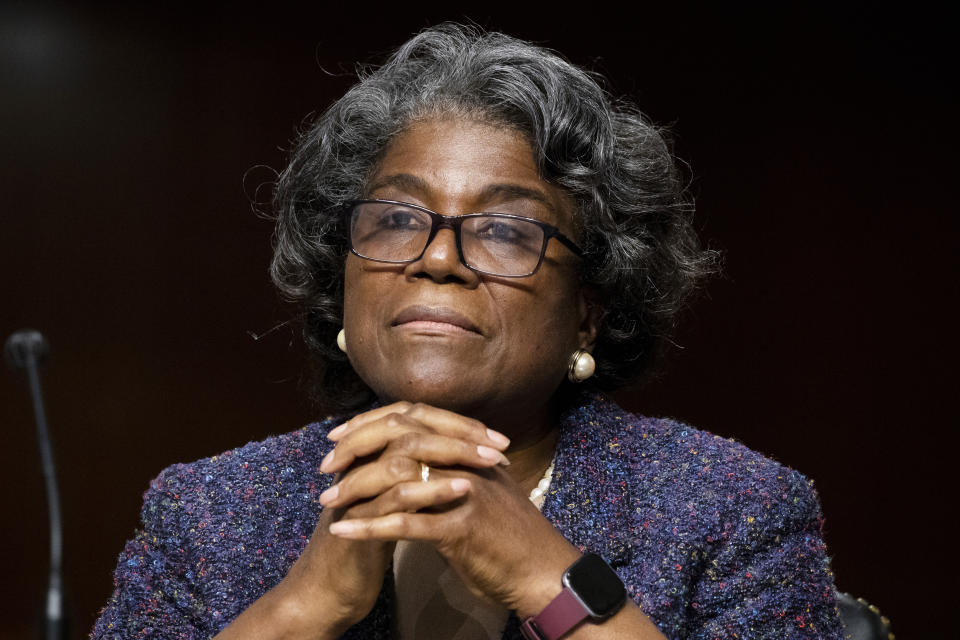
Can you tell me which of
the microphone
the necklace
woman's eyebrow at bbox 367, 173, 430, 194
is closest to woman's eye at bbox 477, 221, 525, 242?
woman's eyebrow at bbox 367, 173, 430, 194

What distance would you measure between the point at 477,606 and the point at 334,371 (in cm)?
56

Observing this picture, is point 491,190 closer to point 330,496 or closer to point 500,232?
point 500,232

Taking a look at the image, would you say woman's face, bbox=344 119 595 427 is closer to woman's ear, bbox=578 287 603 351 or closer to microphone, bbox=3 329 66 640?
woman's ear, bbox=578 287 603 351

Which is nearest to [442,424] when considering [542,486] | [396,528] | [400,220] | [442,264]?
[396,528]

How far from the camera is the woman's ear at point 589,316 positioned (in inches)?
72.3

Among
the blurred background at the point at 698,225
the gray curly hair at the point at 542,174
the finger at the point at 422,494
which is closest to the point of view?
the finger at the point at 422,494

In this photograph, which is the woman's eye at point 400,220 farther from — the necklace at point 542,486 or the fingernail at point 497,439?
the necklace at point 542,486

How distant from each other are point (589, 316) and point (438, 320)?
1.21 ft

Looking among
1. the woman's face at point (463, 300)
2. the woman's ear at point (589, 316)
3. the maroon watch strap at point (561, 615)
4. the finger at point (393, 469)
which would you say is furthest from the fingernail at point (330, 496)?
the woman's ear at point (589, 316)

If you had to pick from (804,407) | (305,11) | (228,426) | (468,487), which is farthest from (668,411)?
(468,487)

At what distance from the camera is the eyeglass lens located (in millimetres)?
1627

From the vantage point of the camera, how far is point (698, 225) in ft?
10.5

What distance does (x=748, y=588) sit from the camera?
165 centimetres

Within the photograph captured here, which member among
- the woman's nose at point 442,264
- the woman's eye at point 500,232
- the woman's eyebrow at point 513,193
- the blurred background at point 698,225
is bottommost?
the blurred background at point 698,225
